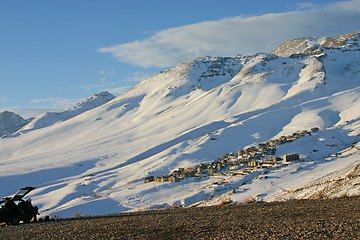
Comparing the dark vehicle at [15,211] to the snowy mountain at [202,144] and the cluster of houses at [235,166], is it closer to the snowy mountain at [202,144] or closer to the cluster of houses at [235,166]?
the snowy mountain at [202,144]

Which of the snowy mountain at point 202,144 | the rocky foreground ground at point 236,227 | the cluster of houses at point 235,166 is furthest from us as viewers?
the cluster of houses at point 235,166

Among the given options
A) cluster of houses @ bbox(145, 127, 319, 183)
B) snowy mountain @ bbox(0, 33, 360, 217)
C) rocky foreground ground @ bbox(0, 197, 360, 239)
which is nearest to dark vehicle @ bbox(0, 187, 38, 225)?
rocky foreground ground @ bbox(0, 197, 360, 239)

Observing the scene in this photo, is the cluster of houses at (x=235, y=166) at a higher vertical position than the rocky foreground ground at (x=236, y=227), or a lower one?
lower

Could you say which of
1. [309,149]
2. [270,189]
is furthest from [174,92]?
[270,189]

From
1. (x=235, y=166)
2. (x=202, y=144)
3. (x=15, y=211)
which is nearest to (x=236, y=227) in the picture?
(x=15, y=211)

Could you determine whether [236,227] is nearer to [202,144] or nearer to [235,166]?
[235,166]

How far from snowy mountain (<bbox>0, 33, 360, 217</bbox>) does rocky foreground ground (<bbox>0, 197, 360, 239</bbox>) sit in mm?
5784

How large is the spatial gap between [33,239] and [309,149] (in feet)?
215

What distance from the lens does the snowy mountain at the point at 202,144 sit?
3747cm

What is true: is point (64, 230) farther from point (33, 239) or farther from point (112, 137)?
point (112, 137)

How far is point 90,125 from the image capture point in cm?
18238

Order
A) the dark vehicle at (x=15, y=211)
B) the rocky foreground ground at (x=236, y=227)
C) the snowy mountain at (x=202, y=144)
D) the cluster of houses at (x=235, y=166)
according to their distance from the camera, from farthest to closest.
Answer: the cluster of houses at (x=235, y=166)
the snowy mountain at (x=202, y=144)
the dark vehicle at (x=15, y=211)
the rocky foreground ground at (x=236, y=227)

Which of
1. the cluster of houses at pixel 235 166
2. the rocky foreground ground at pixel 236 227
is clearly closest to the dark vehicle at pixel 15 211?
the rocky foreground ground at pixel 236 227

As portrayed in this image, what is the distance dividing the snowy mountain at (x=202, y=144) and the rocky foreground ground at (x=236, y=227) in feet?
19.0
